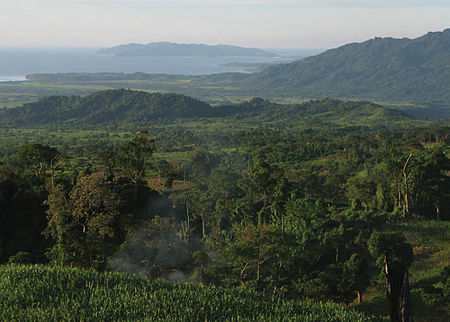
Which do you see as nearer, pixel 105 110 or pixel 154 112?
pixel 154 112

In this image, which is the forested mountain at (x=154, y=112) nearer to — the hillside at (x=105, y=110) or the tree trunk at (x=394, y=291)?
the hillside at (x=105, y=110)

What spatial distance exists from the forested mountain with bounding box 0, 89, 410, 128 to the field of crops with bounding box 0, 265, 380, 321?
435 ft

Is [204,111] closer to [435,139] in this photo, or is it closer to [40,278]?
[435,139]

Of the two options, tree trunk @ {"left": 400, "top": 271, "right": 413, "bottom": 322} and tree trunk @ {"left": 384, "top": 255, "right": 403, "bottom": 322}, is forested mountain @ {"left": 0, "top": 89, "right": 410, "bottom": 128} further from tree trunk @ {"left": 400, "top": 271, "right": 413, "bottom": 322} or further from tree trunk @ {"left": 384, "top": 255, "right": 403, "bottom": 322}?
tree trunk @ {"left": 400, "top": 271, "right": 413, "bottom": 322}

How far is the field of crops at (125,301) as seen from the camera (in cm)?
1230

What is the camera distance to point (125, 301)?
13062 mm

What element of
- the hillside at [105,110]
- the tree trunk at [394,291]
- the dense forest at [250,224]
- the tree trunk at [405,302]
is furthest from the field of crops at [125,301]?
the hillside at [105,110]

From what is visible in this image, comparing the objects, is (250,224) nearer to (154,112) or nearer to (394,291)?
(394,291)

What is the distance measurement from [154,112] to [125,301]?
497 ft

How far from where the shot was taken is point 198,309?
13.1m

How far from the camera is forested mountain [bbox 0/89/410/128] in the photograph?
5807 inches

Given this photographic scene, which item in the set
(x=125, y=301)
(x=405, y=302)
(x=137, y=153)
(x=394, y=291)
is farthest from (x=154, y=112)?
(x=405, y=302)

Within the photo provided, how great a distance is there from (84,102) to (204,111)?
Answer: 4905cm

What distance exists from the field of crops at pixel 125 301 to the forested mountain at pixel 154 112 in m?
133
